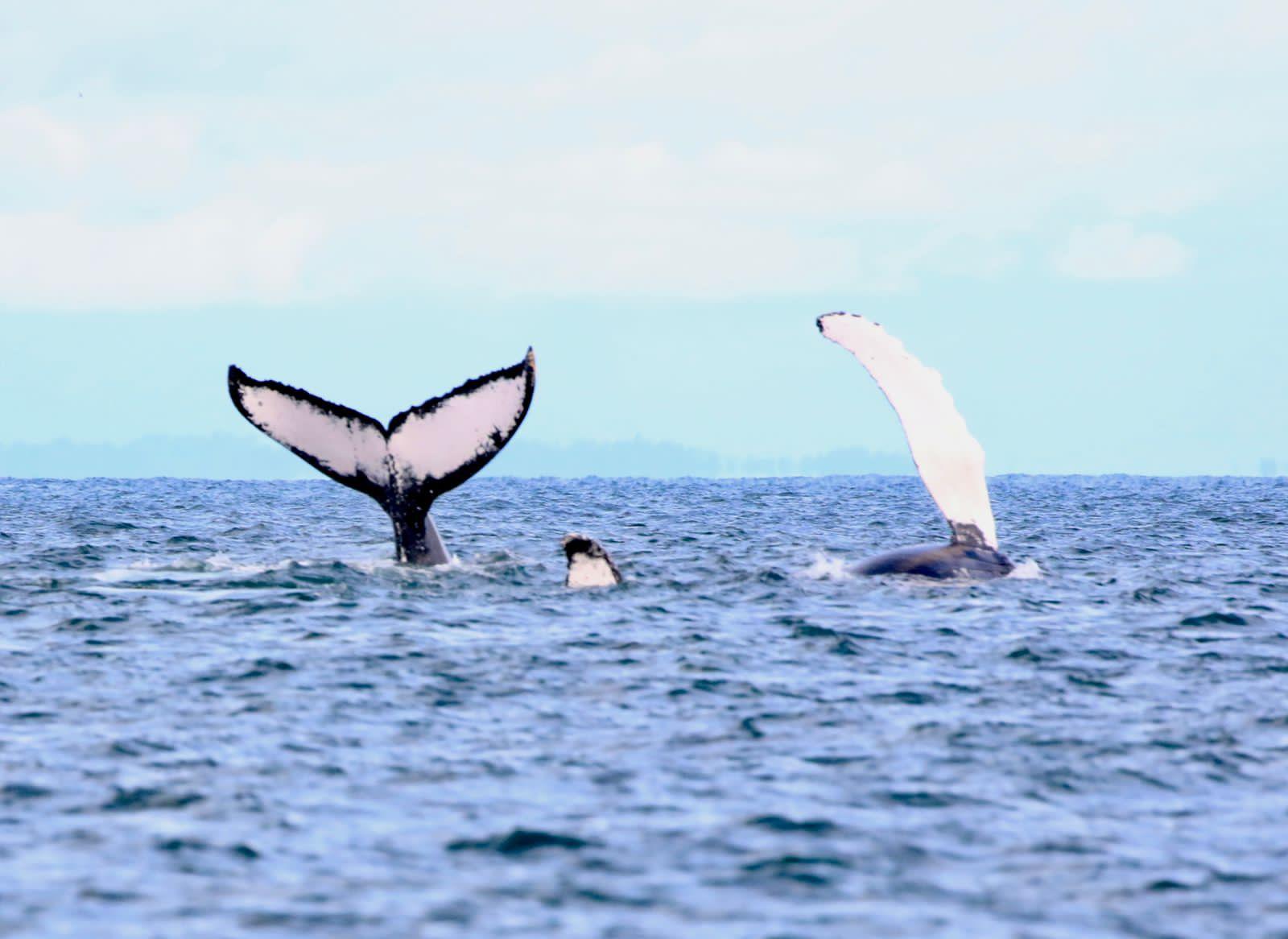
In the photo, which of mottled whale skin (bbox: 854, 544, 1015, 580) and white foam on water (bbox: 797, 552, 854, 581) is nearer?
mottled whale skin (bbox: 854, 544, 1015, 580)

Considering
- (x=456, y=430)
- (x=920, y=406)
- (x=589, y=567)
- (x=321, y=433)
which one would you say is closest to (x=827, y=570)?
(x=589, y=567)

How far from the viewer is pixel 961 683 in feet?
40.6

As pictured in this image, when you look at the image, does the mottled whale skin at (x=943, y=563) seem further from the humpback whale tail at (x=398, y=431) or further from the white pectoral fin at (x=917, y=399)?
the humpback whale tail at (x=398, y=431)

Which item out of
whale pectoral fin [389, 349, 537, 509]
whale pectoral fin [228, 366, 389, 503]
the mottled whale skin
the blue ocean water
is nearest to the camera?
the blue ocean water

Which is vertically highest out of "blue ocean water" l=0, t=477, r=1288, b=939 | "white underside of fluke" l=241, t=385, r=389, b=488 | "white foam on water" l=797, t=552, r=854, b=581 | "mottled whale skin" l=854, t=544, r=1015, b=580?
"white underside of fluke" l=241, t=385, r=389, b=488

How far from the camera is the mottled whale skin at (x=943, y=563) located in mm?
17672

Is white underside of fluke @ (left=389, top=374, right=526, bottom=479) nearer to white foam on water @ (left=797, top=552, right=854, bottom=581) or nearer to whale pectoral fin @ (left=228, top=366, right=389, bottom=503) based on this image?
whale pectoral fin @ (left=228, top=366, right=389, bottom=503)

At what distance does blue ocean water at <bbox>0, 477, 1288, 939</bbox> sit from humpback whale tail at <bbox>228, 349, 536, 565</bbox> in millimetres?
1388

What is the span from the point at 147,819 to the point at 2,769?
5.14ft

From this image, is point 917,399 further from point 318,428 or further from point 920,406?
point 318,428

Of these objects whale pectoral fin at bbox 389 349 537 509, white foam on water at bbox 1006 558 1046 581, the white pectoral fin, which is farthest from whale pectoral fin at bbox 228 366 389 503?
white foam on water at bbox 1006 558 1046 581

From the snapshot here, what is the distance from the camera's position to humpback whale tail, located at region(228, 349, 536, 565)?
14.3 metres

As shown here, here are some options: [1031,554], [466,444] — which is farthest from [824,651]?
[1031,554]

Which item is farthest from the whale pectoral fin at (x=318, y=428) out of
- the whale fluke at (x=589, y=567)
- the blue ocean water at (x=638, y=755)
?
the whale fluke at (x=589, y=567)
